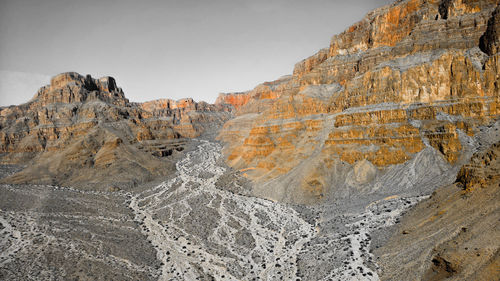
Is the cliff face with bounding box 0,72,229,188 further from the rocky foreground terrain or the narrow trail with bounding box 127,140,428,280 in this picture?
the narrow trail with bounding box 127,140,428,280

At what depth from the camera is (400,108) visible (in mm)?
41031

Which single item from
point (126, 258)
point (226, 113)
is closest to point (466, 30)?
point (126, 258)

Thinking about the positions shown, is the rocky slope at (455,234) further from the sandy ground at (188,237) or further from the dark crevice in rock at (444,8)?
the dark crevice in rock at (444,8)

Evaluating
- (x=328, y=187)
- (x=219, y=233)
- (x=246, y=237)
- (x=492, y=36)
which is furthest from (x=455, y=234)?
(x=492, y=36)

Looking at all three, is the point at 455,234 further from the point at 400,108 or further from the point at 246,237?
the point at 400,108

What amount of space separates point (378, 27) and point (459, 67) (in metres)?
20.1

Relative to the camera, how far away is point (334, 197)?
125 feet

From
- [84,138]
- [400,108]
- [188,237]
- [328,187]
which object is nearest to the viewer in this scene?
[188,237]

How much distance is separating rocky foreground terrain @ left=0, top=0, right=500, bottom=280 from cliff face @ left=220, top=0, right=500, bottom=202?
216 mm

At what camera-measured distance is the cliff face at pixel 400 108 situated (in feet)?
120

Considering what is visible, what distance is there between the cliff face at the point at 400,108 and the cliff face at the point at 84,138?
31.4 m

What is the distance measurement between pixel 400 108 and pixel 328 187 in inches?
641

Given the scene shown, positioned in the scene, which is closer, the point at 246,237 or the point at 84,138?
the point at 246,237

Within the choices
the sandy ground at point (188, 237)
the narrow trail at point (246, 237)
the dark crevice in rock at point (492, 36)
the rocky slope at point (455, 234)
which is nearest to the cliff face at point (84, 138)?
the sandy ground at point (188, 237)
